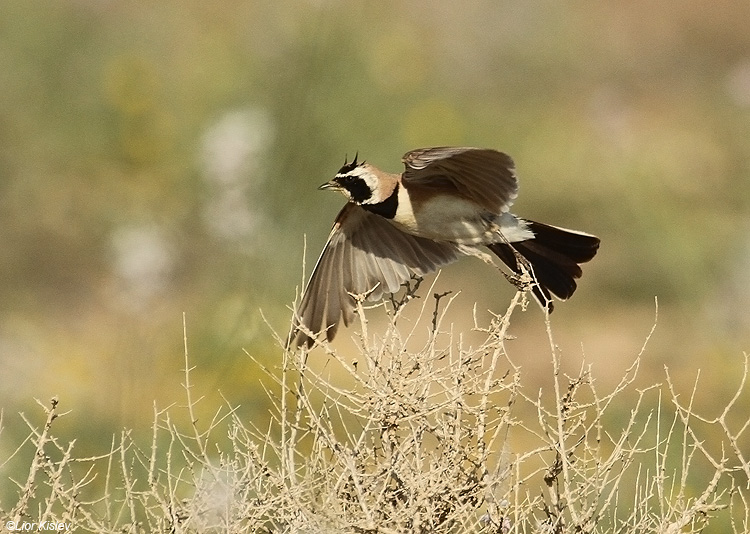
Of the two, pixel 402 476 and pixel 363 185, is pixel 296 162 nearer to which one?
pixel 363 185

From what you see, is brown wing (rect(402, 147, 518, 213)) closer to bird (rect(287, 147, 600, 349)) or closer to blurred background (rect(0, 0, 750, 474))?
bird (rect(287, 147, 600, 349))

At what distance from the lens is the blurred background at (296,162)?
227 inches

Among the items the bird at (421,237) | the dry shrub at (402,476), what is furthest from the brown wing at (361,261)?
the dry shrub at (402,476)

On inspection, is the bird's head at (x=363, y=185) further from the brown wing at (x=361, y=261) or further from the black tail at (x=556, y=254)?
the black tail at (x=556, y=254)

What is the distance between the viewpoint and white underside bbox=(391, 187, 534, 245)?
470 cm

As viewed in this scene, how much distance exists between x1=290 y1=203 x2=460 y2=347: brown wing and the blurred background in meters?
0.23

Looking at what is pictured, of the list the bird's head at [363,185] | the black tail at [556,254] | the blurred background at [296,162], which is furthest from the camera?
the blurred background at [296,162]

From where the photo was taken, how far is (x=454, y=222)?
476cm

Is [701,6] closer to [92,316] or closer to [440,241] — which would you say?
[92,316]

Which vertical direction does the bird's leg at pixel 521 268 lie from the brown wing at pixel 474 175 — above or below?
below

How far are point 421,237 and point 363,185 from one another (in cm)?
35

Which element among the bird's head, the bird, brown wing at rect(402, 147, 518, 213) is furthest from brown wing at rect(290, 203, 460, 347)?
brown wing at rect(402, 147, 518, 213)

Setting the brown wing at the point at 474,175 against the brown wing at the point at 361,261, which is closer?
the brown wing at the point at 474,175

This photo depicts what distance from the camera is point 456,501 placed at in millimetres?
3020
